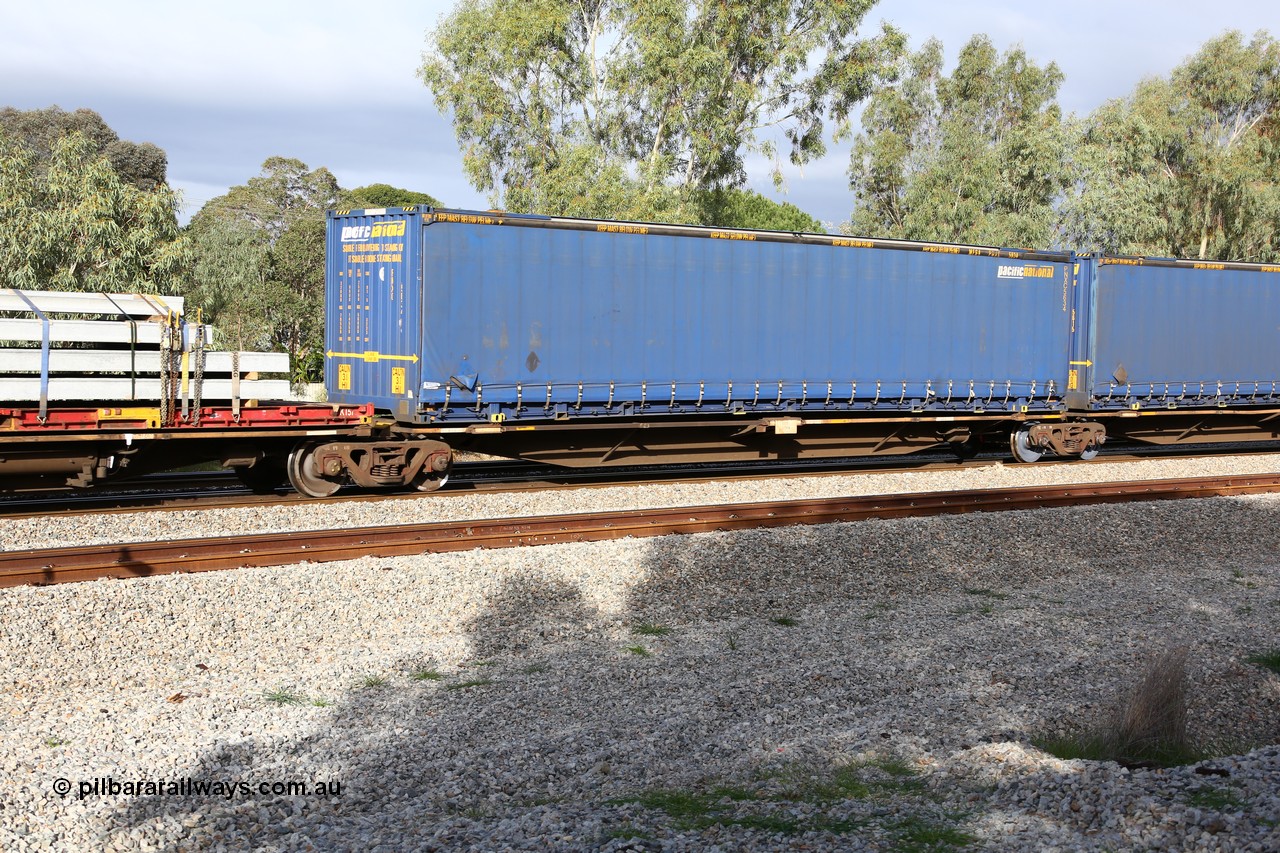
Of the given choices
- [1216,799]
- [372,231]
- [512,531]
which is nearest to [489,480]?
[372,231]

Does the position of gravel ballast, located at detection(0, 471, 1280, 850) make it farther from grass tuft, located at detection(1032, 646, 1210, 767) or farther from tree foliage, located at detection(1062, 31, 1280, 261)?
tree foliage, located at detection(1062, 31, 1280, 261)

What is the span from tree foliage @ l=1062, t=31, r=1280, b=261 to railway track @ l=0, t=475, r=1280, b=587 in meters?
28.4

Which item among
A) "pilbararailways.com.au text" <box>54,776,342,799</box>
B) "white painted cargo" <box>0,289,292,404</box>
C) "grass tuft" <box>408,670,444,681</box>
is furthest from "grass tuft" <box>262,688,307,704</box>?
"white painted cargo" <box>0,289,292,404</box>

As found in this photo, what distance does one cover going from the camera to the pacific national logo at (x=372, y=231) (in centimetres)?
1495

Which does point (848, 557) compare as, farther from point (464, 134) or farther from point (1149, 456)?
point (464, 134)

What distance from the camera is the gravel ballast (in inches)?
212

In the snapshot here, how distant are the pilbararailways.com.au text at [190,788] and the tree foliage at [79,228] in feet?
62.6

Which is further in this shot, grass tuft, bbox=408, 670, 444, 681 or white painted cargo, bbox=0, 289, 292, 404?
white painted cargo, bbox=0, 289, 292, 404

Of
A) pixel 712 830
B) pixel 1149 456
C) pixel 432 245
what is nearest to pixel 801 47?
pixel 1149 456

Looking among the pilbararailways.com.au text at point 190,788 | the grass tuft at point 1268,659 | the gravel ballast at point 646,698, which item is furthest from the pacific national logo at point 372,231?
the grass tuft at point 1268,659

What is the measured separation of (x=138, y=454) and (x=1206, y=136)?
51.0 metres

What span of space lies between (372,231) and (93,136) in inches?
2263

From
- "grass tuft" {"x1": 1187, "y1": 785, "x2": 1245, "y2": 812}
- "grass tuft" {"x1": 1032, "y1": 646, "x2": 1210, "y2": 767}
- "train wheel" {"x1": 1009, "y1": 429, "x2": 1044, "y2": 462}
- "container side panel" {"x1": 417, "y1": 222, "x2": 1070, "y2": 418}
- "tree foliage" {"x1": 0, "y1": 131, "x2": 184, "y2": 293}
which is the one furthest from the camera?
"tree foliage" {"x1": 0, "y1": 131, "x2": 184, "y2": 293}

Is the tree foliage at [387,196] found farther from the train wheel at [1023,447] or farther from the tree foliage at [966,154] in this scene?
the train wheel at [1023,447]
